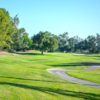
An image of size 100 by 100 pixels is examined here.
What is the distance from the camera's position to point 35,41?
119375 millimetres

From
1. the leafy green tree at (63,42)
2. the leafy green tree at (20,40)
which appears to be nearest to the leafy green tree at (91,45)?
the leafy green tree at (63,42)

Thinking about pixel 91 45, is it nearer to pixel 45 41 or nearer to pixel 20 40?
pixel 20 40

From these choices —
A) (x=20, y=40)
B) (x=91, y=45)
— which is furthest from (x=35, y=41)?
(x=91, y=45)

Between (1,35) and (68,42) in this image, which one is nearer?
(1,35)

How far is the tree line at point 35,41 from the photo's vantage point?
6438 centimetres

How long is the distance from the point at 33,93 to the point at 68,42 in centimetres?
17338

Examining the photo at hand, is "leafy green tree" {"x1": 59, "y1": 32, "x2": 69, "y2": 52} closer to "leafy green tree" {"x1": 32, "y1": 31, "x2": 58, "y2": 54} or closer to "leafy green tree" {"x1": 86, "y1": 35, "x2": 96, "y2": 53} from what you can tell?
"leafy green tree" {"x1": 86, "y1": 35, "x2": 96, "y2": 53}

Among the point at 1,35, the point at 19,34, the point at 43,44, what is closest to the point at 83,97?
the point at 1,35

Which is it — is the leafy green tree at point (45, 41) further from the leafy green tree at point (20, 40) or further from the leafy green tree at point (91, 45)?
the leafy green tree at point (91, 45)

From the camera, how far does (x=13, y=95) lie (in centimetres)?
1602

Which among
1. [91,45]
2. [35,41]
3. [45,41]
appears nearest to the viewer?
[45,41]

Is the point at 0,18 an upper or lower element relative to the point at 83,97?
upper

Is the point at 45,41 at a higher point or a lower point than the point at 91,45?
higher

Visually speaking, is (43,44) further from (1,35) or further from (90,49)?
(90,49)
